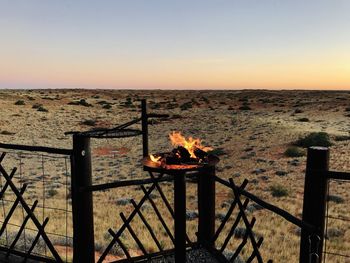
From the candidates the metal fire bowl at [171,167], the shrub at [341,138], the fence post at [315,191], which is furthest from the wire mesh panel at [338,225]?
the shrub at [341,138]

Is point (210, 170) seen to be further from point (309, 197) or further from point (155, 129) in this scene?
point (155, 129)

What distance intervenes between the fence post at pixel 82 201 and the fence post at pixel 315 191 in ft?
9.64

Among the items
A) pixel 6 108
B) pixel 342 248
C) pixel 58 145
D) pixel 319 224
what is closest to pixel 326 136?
pixel 342 248

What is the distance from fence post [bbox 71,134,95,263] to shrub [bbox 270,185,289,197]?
10.6 meters

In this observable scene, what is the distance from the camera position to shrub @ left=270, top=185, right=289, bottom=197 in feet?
48.7

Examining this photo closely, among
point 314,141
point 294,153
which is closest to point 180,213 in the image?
point 294,153

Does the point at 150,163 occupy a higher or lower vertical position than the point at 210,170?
higher

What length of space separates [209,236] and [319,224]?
268cm

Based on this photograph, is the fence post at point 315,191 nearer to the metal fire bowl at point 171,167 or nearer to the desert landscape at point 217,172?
the metal fire bowl at point 171,167

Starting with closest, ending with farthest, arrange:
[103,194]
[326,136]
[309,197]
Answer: [309,197], [103,194], [326,136]

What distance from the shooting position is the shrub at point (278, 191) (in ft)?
48.7

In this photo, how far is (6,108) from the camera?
47281 mm

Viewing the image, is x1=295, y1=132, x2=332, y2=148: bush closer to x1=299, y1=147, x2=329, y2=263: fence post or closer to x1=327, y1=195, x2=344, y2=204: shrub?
x1=327, y1=195, x2=344, y2=204: shrub

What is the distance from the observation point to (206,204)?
630 cm
